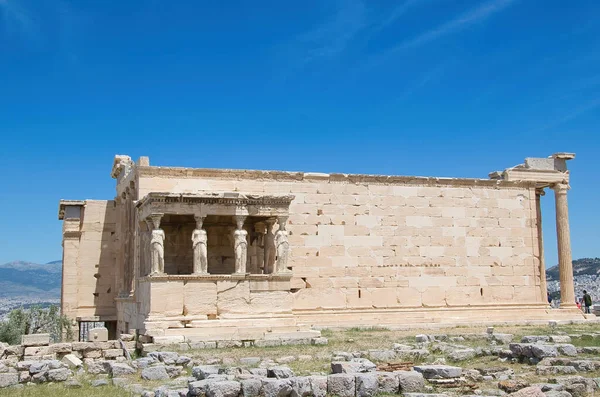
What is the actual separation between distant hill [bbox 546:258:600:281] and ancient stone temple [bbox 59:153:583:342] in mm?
73664

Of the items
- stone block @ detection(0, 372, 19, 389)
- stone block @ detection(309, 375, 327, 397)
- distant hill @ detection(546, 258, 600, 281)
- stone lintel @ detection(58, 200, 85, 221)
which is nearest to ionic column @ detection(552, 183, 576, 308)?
stone lintel @ detection(58, 200, 85, 221)

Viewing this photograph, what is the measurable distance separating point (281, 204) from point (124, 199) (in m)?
6.66

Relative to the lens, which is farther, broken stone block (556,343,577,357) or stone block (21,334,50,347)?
stone block (21,334,50,347)

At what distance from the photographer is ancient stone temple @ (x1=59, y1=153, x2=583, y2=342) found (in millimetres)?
18406

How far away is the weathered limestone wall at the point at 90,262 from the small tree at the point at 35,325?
21.8 inches

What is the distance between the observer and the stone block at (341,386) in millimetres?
9438

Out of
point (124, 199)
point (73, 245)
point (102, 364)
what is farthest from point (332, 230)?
point (102, 364)

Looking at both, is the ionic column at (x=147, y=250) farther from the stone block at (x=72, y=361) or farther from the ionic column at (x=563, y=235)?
the ionic column at (x=563, y=235)

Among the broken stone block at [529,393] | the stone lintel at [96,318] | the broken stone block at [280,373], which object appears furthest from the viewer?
the stone lintel at [96,318]

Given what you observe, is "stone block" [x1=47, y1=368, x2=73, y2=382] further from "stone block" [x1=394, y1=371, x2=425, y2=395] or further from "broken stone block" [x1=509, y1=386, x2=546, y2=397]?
"broken stone block" [x1=509, y1=386, x2=546, y2=397]

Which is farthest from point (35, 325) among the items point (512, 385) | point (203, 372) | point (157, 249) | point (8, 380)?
point (512, 385)

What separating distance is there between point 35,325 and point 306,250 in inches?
344

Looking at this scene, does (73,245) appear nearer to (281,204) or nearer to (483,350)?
(281,204)

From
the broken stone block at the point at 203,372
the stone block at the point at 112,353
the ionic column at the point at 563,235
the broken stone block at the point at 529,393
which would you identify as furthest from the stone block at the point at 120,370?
the ionic column at the point at 563,235
